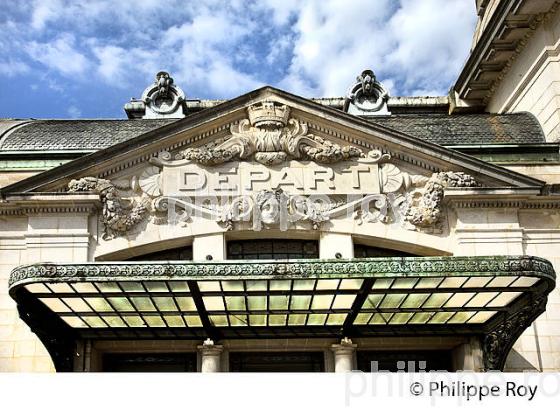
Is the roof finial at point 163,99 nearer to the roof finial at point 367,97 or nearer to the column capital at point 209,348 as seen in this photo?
the roof finial at point 367,97

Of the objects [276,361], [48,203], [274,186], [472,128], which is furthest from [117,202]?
[472,128]

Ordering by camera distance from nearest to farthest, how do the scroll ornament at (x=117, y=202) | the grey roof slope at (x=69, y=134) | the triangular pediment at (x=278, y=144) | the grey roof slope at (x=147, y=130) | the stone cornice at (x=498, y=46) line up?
the scroll ornament at (x=117, y=202), the triangular pediment at (x=278, y=144), the grey roof slope at (x=69, y=134), the grey roof slope at (x=147, y=130), the stone cornice at (x=498, y=46)

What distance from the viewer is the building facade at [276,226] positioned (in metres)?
14.5

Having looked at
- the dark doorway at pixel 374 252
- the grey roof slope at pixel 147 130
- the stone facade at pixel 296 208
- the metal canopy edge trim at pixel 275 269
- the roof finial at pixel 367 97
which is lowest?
the metal canopy edge trim at pixel 275 269

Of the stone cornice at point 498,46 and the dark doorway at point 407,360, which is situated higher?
the stone cornice at point 498,46

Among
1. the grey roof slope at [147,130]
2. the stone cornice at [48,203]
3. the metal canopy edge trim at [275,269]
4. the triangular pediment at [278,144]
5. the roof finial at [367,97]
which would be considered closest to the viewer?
the metal canopy edge trim at [275,269]

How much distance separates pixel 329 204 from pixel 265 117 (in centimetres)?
237

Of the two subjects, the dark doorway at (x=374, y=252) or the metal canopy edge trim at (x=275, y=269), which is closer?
the metal canopy edge trim at (x=275, y=269)

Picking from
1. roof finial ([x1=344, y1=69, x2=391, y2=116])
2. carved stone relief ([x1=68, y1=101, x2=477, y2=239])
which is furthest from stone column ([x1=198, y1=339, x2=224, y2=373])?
roof finial ([x1=344, y1=69, x2=391, y2=116])

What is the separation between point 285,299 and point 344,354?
8.28 ft

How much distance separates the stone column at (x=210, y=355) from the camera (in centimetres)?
1488

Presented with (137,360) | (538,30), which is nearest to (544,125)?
(538,30)

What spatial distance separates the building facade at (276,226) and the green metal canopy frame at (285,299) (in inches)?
2.3

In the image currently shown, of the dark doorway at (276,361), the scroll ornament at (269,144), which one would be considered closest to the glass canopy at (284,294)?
the dark doorway at (276,361)
